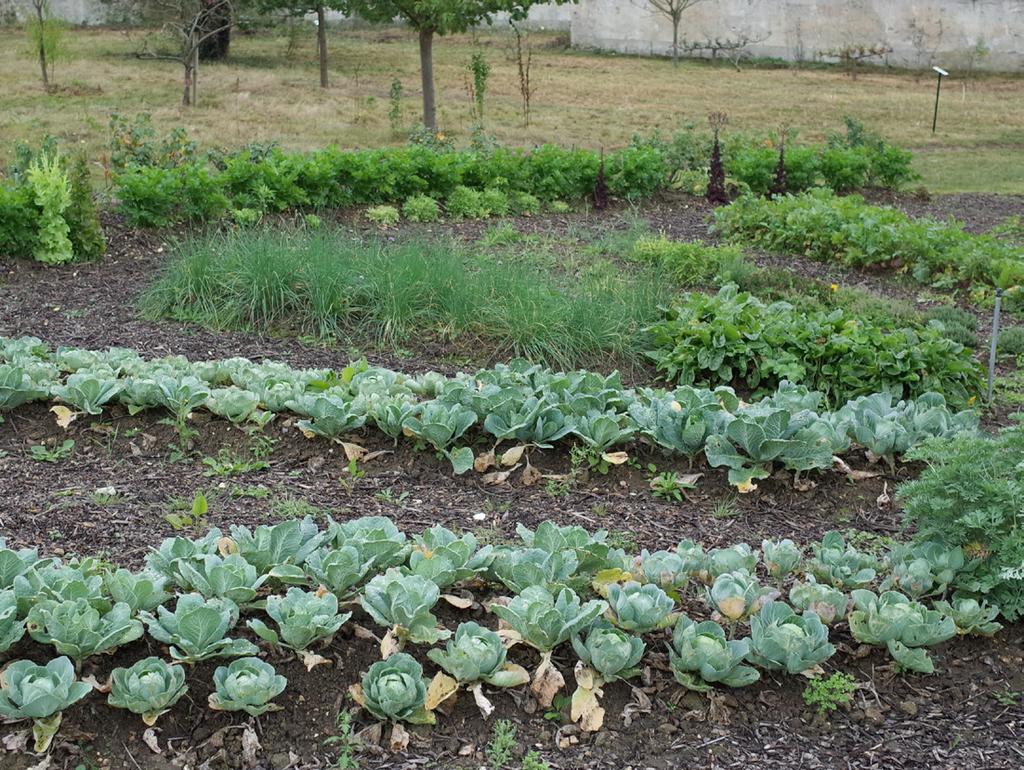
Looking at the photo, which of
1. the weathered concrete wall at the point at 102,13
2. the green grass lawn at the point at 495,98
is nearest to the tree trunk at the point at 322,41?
the green grass lawn at the point at 495,98

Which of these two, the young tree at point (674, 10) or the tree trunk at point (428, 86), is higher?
the young tree at point (674, 10)

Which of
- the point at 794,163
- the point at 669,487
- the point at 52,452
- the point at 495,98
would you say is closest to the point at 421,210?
the point at 794,163

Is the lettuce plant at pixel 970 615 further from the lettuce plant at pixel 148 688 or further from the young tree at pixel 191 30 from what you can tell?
the young tree at pixel 191 30

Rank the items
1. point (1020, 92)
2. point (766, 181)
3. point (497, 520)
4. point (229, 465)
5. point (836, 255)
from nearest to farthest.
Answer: point (497, 520) → point (229, 465) → point (836, 255) → point (766, 181) → point (1020, 92)

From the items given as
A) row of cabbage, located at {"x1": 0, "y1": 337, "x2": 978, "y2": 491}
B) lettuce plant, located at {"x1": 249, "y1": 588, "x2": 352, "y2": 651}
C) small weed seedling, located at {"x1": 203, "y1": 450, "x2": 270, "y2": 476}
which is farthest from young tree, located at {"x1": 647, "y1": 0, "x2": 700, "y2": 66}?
lettuce plant, located at {"x1": 249, "y1": 588, "x2": 352, "y2": 651}

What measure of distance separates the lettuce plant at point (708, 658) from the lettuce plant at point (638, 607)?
76mm

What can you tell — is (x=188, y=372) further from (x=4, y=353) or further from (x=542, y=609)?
(x=542, y=609)

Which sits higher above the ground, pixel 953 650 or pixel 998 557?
pixel 998 557

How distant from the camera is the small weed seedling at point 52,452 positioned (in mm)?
4879

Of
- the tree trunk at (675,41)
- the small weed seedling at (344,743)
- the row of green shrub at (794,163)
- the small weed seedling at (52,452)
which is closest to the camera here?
the small weed seedling at (344,743)

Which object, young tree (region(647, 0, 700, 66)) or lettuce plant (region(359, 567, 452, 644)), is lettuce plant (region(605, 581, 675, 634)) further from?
young tree (region(647, 0, 700, 66))

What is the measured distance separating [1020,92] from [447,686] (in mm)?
24409

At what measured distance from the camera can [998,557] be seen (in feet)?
11.8

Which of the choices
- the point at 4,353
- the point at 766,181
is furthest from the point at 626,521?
the point at 766,181
